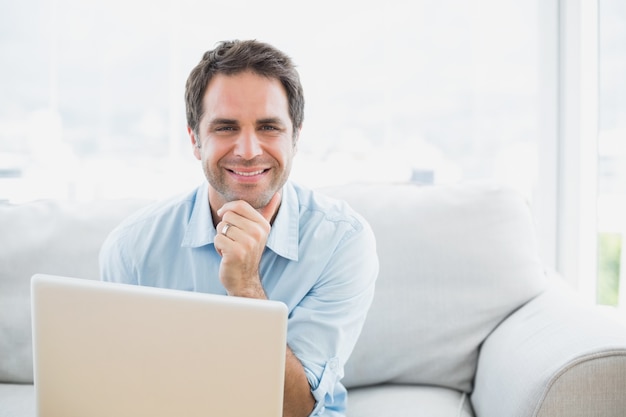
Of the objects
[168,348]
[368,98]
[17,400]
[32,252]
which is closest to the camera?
[168,348]

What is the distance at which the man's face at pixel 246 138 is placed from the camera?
1488 mm

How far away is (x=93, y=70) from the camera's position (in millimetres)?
2926

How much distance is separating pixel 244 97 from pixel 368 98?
1340 millimetres

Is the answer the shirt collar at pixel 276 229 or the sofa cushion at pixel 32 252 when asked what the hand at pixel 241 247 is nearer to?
the shirt collar at pixel 276 229

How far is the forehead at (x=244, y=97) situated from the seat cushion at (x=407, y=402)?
74 cm

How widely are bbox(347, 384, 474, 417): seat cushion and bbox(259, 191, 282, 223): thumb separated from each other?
0.52m

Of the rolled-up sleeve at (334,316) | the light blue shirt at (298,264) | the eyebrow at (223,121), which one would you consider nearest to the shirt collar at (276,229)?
the light blue shirt at (298,264)

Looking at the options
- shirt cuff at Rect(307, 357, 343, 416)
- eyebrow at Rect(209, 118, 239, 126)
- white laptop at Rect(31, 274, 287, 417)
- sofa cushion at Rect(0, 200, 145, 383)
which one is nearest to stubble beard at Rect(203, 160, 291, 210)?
eyebrow at Rect(209, 118, 239, 126)

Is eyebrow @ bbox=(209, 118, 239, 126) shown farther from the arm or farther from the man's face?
the arm

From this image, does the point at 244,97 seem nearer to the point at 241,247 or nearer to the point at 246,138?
the point at 246,138

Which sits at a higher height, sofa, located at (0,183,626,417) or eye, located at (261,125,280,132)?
eye, located at (261,125,280,132)

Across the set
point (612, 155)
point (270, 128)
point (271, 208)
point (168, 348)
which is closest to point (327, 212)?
point (271, 208)

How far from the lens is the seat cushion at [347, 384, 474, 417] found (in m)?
1.58

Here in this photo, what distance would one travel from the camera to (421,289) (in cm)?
180
